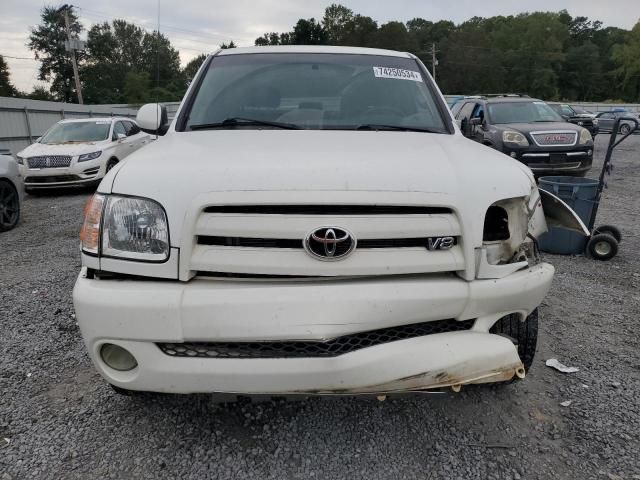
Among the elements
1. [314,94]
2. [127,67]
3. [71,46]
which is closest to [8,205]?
[314,94]

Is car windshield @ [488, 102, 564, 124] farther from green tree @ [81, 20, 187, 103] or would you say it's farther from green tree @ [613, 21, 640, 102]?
green tree @ [613, 21, 640, 102]

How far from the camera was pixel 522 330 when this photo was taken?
7.59 feet

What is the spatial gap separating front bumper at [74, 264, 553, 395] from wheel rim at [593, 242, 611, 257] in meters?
3.96

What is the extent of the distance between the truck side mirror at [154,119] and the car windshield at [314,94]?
38 centimetres

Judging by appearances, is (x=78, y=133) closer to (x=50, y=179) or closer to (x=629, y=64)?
(x=50, y=179)

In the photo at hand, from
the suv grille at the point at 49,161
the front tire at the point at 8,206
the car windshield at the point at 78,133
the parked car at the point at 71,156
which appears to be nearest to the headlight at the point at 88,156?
the parked car at the point at 71,156

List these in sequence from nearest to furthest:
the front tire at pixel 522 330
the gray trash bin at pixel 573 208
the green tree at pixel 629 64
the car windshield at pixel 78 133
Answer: the front tire at pixel 522 330 < the gray trash bin at pixel 573 208 < the car windshield at pixel 78 133 < the green tree at pixel 629 64

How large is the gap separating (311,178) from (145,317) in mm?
804

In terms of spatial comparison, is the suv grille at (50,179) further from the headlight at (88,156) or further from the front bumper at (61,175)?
the headlight at (88,156)

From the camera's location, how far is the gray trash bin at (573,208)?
5.10m

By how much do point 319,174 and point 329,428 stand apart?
125 centimetres

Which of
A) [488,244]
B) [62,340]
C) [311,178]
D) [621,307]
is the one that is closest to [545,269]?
[488,244]

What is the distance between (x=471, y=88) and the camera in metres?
77.4

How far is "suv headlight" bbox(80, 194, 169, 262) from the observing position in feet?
6.01
